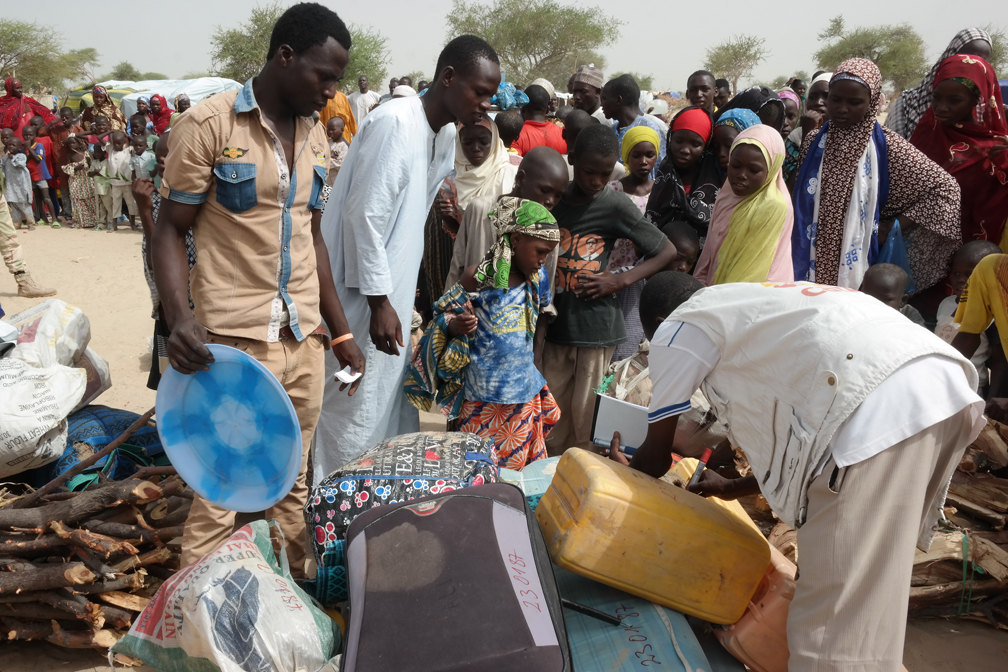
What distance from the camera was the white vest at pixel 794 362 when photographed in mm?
1613

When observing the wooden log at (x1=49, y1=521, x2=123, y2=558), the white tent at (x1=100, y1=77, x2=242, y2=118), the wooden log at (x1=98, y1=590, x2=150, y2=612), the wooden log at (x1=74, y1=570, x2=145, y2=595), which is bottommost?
the wooden log at (x1=98, y1=590, x2=150, y2=612)

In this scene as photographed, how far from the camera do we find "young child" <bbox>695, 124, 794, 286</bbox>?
362cm

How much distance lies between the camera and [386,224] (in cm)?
292

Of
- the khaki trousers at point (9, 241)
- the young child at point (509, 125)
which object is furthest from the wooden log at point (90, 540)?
the khaki trousers at point (9, 241)

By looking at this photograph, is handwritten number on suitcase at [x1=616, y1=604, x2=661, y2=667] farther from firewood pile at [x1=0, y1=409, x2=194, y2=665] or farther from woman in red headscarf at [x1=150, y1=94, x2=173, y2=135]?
woman in red headscarf at [x1=150, y1=94, x2=173, y2=135]

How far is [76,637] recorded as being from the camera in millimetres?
2484

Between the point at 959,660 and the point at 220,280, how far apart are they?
→ 3059 millimetres

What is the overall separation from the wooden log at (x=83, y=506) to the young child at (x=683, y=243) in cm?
291

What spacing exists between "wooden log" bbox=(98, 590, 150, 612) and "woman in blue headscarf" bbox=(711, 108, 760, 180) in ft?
12.5

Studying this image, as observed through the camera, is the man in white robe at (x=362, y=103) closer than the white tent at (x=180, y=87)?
Yes

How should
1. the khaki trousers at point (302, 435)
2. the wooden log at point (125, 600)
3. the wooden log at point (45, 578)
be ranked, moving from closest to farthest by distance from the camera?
the khaki trousers at point (302, 435), the wooden log at point (45, 578), the wooden log at point (125, 600)

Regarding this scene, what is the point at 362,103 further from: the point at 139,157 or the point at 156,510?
the point at 156,510

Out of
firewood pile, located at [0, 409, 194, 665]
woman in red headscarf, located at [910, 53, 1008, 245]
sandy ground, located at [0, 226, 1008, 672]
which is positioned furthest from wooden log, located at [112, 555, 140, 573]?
woman in red headscarf, located at [910, 53, 1008, 245]

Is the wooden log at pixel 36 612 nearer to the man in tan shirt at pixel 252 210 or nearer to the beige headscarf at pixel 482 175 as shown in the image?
the man in tan shirt at pixel 252 210
